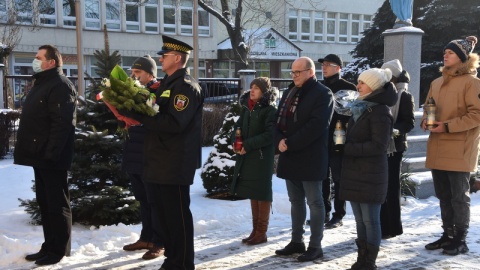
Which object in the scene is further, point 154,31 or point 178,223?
point 154,31

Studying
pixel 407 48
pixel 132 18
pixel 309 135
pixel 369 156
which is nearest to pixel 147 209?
pixel 309 135

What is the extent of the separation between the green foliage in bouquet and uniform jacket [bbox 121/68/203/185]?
0.11 m

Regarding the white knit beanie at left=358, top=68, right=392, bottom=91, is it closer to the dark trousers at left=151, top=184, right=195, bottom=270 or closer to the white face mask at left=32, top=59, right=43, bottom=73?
the dark trousers at left=151, top=184, right=195, bottom=270

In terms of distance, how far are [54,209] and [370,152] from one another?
2.93 metres

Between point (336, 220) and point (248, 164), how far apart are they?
1.49 metres

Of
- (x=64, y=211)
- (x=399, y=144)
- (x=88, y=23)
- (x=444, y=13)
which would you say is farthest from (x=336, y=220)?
(x=88, y=23)

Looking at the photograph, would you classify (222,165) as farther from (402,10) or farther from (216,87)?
(216,87)

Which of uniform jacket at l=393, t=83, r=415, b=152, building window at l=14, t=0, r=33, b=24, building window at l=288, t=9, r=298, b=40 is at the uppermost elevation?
building window at l=288, t=9, r=298, b=40

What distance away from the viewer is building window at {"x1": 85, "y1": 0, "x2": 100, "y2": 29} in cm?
3556

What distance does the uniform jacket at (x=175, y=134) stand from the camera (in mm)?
4410

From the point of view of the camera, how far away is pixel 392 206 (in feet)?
20.2

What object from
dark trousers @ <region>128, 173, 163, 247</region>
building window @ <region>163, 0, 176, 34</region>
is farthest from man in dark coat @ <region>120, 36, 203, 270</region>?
building window @ <region>163, 0, 176, 34</region>

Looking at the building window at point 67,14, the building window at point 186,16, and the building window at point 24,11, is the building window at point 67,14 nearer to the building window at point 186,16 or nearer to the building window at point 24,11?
the building window at point 24,11

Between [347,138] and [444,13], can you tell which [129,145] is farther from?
[444,13]
